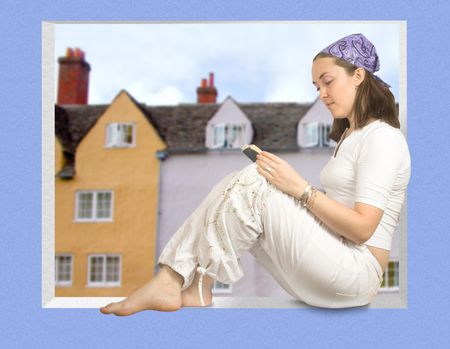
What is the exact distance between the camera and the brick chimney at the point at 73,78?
455 cm

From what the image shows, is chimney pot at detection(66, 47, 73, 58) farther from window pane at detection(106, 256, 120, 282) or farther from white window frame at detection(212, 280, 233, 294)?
white window frame at detection(212, 280, 233, 294)

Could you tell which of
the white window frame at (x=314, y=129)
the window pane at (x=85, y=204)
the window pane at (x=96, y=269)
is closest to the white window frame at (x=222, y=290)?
the window pane at (x=96, y=269)

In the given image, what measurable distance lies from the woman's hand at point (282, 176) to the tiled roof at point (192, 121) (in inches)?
114

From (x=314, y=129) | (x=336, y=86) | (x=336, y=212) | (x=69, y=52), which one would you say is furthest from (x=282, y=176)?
(x=314, y=129)

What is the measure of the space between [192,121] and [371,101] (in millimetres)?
3499

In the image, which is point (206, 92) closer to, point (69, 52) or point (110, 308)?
point (69, 52)

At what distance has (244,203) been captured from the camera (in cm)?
235

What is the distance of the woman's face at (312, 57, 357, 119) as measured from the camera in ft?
8.34

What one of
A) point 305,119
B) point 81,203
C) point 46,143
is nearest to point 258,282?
point 305,119

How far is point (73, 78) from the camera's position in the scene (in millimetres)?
5172

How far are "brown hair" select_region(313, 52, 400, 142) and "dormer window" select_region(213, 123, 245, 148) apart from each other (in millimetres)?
3133

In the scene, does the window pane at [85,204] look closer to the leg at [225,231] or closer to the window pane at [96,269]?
the window pane at [96,269]

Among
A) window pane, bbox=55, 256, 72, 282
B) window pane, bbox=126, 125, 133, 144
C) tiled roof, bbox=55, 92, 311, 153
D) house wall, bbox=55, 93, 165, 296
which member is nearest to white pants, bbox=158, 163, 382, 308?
tiled roof, bbox=55, 92, 311, 153

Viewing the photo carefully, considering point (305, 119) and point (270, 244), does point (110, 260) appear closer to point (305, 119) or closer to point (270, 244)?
point (305, 119)
